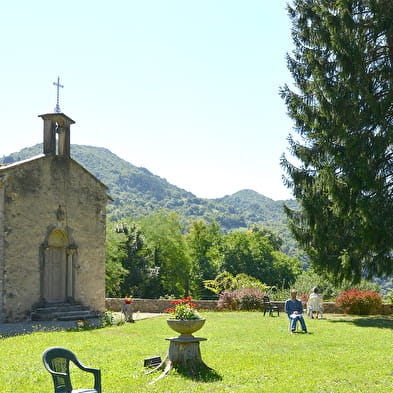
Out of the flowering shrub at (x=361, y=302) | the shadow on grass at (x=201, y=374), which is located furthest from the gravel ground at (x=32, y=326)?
the flowering shrub at (x=361, y=302)

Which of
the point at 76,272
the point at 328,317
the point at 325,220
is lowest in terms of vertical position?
the point at 328,317

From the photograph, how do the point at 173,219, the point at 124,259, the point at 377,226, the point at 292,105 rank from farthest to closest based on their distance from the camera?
1. the point at 173,219
2. the point at 124,259
3. the point at 292,105
4. the point at 377,226

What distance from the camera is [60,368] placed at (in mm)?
6293

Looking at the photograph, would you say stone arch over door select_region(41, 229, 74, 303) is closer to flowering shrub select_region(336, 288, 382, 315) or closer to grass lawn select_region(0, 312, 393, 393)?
grass lawn select_region(0, 312, 393, 393)

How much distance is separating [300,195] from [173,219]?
109 feet

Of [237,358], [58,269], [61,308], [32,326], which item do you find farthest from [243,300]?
[237,358]

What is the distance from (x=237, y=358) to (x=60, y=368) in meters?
4.78

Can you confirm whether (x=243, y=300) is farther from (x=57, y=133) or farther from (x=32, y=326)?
(x=57, y=133)

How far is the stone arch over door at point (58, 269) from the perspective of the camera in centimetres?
1905

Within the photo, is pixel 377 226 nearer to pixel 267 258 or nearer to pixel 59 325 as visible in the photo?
pixel 59 325

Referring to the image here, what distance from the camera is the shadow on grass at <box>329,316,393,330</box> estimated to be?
16516 millimetres

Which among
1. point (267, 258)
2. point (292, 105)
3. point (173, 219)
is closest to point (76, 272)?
point (292, 105)

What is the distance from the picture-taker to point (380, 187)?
1634 centimetres

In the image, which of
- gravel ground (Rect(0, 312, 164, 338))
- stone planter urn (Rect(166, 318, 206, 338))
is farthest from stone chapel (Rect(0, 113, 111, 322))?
stone planter urn (Rect(166, 318, 206, 338))
